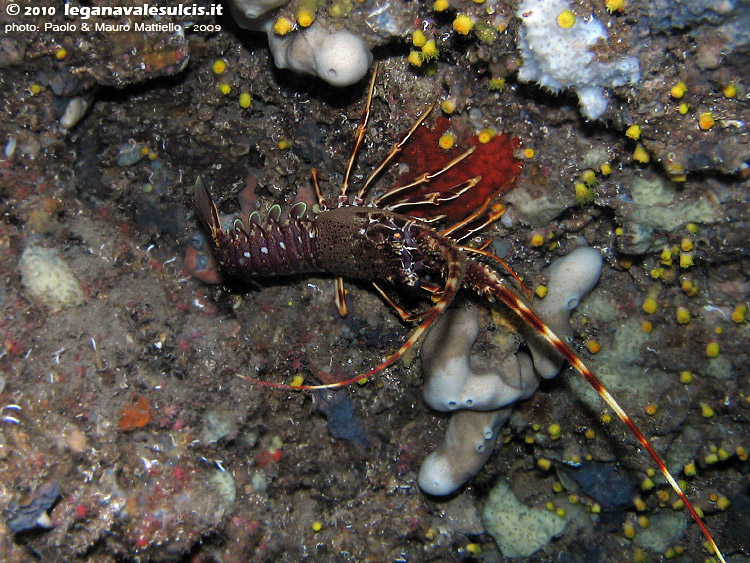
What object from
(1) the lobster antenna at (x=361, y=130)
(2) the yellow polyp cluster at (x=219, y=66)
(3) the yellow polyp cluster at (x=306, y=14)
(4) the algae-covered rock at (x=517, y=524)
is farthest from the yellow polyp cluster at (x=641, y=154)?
(4) the algae-covered rock at (x=517, y=524)

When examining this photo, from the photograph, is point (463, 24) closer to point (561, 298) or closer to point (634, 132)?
point (634, 132)

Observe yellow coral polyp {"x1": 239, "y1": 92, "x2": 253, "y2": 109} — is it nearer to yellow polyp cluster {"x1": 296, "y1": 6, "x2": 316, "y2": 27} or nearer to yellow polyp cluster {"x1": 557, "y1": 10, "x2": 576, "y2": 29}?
yellow polyp cluster {"x1": 296, "y1": 6, "x2": 316, "y2": 27}

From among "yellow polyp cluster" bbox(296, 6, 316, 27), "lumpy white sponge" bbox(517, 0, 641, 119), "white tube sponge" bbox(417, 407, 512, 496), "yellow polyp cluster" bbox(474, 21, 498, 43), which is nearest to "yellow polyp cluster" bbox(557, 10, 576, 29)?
"lumpy white sponge" bbox(517, 0, 641, 119)

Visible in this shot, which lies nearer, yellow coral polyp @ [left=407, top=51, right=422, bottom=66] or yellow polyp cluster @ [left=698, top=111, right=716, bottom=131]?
yellow polyp cluster @ [left=698, top=111, right=716, bottom=131]

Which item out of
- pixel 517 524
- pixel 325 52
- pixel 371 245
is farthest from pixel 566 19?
pixel 517 524

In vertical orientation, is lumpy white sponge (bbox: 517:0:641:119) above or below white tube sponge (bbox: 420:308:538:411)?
above
